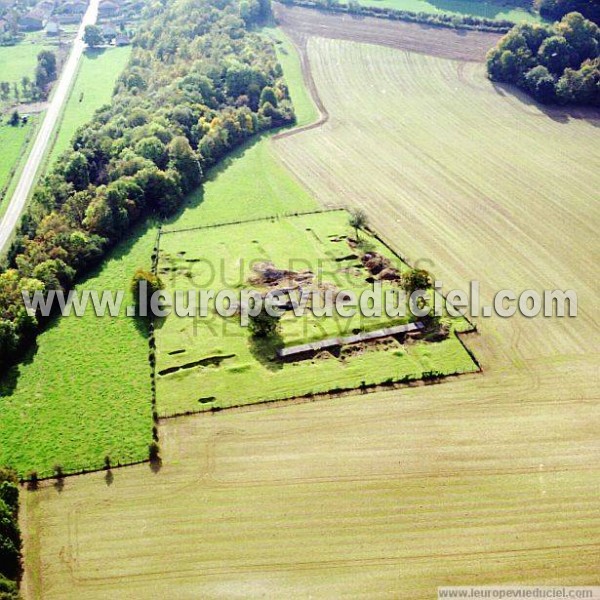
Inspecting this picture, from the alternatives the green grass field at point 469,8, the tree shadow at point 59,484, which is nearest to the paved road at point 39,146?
the tree shadow at point 59,484

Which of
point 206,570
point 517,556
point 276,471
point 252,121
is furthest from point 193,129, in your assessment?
point 517,556

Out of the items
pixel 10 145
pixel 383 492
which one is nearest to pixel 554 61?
pixel 383 492

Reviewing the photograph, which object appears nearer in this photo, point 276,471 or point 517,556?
point 517,556

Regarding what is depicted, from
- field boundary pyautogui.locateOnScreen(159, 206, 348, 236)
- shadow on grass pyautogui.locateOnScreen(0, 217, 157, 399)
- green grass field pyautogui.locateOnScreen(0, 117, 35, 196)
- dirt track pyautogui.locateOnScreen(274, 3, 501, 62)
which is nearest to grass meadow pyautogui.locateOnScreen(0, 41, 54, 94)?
green grass field pyautogui.locateOnScreen(0, 117, 35, 196)

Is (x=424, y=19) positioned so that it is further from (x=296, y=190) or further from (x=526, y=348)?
(x=526, y=348)

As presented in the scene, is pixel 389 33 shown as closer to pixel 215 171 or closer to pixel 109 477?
pixel 215 171

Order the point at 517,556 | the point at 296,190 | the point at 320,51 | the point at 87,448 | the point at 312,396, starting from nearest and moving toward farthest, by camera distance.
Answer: the point at 517,556 → the point at 87,448 → the point at 312,396 → the point at 296,190 → the point at 320,51
